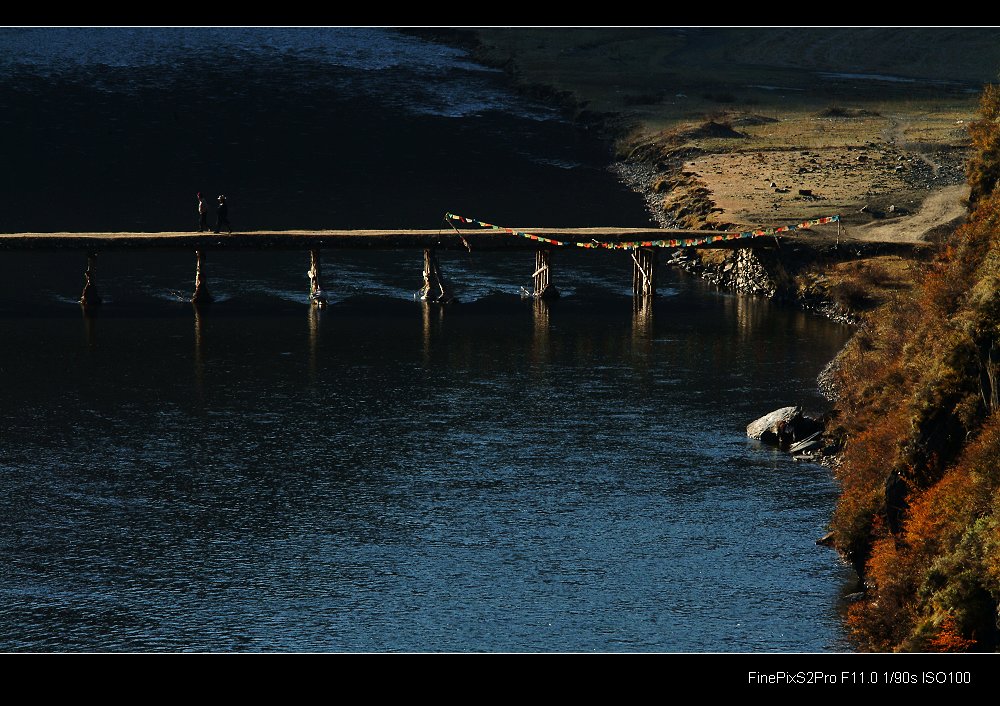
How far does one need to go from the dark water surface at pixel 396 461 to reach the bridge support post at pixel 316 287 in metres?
1.53

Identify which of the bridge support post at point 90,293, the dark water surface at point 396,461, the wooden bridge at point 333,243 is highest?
the wooden bridge at point 333,243

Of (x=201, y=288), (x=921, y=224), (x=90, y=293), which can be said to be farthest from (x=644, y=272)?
(x=90, y=293)

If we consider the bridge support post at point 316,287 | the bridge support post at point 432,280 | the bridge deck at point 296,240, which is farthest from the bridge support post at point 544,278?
the bridge support post at point 316,287

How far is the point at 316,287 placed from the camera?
90375mm

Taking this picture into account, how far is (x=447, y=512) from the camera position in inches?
2087

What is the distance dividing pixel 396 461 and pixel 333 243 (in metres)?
33.4

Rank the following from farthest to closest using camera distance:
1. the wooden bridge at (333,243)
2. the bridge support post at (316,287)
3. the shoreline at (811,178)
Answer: the wooden bridge at (333,243)
the bridge support post at (316,287)
the shoreline at (811,178)

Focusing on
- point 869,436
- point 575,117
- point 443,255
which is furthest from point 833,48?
point 869,436

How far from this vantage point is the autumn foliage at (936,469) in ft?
127

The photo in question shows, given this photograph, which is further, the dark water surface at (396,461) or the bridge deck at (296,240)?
the bridge deck at (296,240)

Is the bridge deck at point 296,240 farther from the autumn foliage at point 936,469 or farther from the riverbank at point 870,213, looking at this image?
the autumn foliage at point 936,469

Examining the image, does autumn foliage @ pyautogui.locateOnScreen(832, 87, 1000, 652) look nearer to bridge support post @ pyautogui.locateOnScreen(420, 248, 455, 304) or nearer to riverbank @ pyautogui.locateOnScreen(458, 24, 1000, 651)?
riverbank @ pyautogui.locateOnScreen(458, 24, 1000, 651)

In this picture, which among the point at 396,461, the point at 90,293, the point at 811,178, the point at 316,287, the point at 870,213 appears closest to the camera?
the point at 396,461

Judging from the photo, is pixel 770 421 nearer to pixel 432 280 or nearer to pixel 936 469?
pixel 936 469
